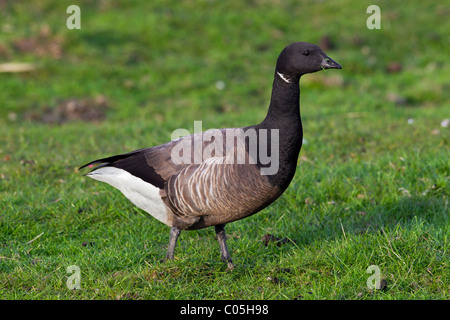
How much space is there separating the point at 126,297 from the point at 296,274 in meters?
1.45

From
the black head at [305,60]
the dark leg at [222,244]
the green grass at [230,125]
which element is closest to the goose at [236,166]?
the black head at [305,60]

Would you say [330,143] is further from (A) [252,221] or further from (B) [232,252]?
(B) [232,252]

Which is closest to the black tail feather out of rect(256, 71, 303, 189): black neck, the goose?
the goose

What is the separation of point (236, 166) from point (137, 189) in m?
1.00

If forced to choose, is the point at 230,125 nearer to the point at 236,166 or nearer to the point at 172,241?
the point at 172,241

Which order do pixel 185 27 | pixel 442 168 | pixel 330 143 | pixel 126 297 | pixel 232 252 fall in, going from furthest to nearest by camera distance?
pixel 185 27 < pixel 330 143 < pixel 442 168 < pixel 232 252 < pixel 126 297

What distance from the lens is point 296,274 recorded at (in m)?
4.69

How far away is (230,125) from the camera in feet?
29.9

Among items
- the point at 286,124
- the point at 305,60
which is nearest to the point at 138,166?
the point at 286,124

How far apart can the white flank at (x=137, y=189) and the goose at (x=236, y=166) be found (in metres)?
0.01

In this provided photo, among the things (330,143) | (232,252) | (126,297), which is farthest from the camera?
(330,143)

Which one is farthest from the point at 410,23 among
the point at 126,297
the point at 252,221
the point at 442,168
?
the point at 126,297

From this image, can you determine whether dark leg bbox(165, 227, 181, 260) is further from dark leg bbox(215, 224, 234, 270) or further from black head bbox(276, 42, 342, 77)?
black head bbox(276, 42, 342, 77)

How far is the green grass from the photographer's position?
4.66m
